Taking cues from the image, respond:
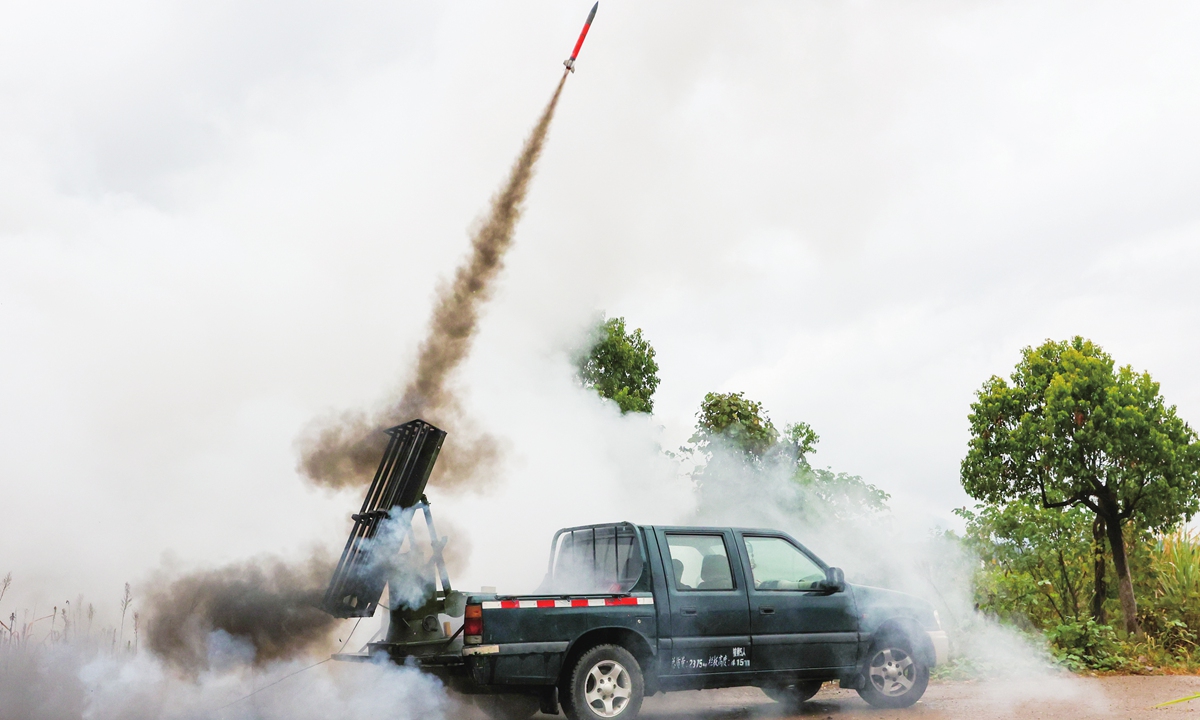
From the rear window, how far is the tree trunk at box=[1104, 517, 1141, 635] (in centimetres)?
961

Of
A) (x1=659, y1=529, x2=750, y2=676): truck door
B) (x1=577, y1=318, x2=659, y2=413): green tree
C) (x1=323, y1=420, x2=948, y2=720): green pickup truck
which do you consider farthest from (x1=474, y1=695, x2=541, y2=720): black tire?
(x1=577, y1=318, x2=659, y2=413): green tree

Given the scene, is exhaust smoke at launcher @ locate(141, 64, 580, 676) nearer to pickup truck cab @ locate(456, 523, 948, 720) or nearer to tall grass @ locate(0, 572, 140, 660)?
tall grass @ locate(0, 572, 140, 660)

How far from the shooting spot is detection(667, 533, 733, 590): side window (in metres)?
7.73

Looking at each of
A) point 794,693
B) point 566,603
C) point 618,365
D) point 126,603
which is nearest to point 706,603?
point 566,603

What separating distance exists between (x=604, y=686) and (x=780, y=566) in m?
2.04

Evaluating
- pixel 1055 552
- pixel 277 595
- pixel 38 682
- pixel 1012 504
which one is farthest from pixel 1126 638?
pixel 38 682

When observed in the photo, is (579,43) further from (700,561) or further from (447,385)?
(700,561)

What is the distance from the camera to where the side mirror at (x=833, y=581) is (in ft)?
26.5

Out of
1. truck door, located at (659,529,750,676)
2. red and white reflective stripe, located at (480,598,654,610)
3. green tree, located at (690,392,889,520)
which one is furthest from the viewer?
green tree, located at (690,392,889,520)

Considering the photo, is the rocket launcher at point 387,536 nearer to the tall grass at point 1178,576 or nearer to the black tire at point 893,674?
the black tire at point 893,674

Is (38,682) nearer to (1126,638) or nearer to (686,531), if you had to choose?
(686,531)

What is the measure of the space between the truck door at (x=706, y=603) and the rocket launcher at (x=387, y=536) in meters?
1.96

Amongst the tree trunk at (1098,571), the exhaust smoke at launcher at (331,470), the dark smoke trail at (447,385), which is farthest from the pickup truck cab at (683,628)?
the tree trunk at (1098,571)

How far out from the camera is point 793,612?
7949mm
